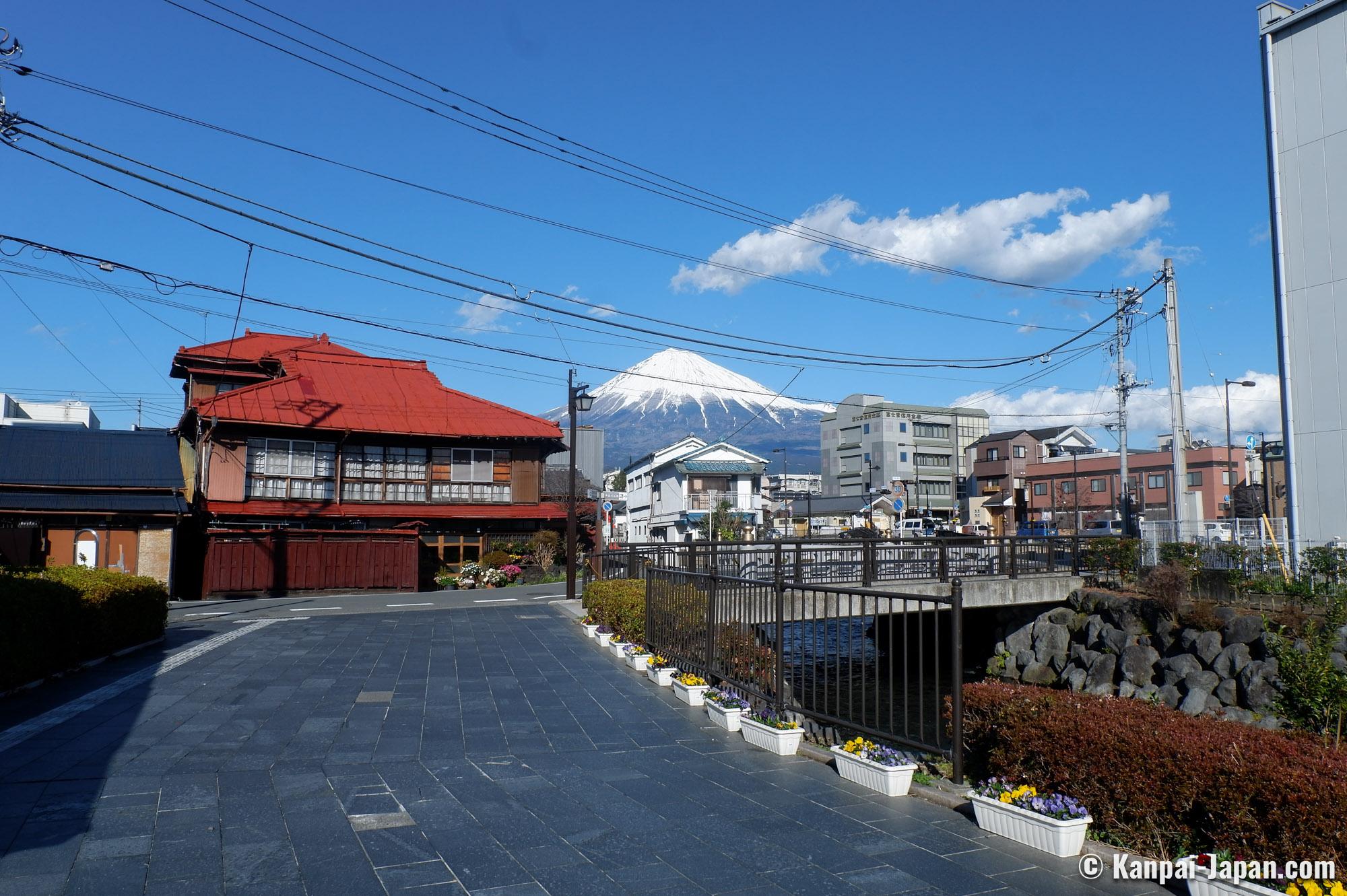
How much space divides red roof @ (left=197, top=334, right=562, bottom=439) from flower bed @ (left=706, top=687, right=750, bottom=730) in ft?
93.0

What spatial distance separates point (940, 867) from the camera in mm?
5105

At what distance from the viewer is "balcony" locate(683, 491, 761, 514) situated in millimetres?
61000

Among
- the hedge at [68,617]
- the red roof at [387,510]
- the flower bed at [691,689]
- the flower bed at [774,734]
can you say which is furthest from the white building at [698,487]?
the flower bed at [774,734]

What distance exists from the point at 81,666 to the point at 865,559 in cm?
1381

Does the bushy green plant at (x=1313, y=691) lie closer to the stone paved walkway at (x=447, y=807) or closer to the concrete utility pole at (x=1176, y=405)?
the stone paved walkway at (x=447, y=807)

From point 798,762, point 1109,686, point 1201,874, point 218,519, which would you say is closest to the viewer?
point 1201,874

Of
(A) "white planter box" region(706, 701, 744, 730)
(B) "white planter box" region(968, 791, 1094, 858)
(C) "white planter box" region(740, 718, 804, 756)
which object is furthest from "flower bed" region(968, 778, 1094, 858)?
(A) "white planter box" region(706, 701, 744, 730)

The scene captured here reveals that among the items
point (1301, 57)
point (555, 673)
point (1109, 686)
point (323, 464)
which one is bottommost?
point (1109, 686)

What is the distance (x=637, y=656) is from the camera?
12.4 m

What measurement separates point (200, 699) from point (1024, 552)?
20196 mm

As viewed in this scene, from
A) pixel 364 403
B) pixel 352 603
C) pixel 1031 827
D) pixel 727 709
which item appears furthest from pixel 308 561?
pixel 1031 827

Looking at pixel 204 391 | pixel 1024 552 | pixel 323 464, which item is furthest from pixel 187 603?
pixel 1024 552

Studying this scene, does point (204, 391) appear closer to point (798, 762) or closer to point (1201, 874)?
point (798, 762)

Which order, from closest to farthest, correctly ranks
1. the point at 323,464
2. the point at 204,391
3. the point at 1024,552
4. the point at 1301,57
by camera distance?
1. the point at 1301,57
2. the point at 1024,552
3. the point at 323,464
4. the point at 204,391
